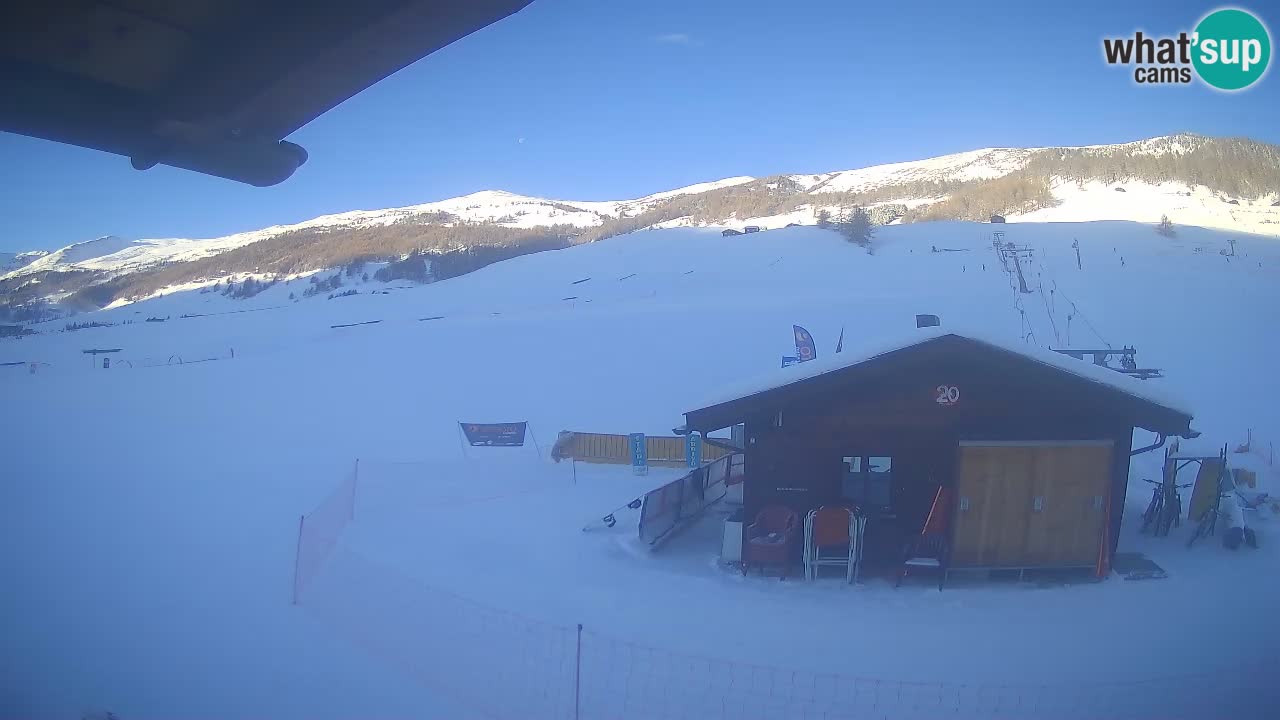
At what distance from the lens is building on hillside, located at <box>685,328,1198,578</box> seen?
955cm

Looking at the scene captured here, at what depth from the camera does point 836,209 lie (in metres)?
65.3

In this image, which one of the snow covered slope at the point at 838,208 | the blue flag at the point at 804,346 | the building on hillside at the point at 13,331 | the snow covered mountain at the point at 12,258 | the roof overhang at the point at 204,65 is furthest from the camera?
the snow covered slope at the point at 838,208

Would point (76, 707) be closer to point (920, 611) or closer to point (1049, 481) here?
point (920, 611)

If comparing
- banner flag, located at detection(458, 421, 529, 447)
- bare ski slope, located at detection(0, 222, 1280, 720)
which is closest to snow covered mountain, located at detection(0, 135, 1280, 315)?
bare ski slope, located at detection(0, 222, 1280, 720)

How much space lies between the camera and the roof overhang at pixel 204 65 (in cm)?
196

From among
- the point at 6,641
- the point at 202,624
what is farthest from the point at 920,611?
the point at 6,641

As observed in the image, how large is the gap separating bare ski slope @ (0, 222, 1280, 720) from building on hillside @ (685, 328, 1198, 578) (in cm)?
76

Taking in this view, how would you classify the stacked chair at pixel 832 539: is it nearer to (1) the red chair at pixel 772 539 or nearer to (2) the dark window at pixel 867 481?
(1) the red chair at pixel 772 539

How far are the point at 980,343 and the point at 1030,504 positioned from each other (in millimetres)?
2278

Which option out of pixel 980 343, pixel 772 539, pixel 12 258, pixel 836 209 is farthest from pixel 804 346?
pixel 836 209

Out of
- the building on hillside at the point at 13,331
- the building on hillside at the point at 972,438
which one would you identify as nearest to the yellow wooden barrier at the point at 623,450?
the building on hillside at the point at 972,438

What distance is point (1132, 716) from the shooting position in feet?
18.8

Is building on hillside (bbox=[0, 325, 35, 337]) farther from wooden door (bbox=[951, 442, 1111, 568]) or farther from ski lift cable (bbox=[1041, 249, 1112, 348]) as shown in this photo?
ski lift cable (bbox=[1041, 249, 1112, 348])

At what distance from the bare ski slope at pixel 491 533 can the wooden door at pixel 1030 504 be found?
0.55m
